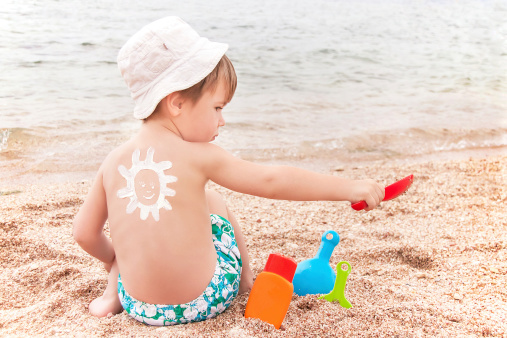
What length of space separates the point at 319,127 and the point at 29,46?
5096 mm

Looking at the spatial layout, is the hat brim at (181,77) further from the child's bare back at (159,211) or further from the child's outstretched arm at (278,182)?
the child's outstretched arm at (278,182)

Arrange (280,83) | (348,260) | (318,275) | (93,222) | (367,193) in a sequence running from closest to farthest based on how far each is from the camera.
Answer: (367,193)
(93,222)
(318,275)
(348,260)
(280,83)

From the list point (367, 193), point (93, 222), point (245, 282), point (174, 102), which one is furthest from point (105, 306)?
point (367, 193)

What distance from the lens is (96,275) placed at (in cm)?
241

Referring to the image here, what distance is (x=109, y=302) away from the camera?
2.06m

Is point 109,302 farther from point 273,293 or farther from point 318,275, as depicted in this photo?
point 318,275

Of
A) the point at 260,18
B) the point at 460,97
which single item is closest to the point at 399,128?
the point at 460,97

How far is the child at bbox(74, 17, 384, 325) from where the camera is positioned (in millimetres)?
1800

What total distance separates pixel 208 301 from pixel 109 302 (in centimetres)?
43

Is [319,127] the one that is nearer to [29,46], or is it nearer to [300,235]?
[300,235]

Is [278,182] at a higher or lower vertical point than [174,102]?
lower

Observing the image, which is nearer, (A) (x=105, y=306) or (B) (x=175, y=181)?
(B) (x=175, y=181)

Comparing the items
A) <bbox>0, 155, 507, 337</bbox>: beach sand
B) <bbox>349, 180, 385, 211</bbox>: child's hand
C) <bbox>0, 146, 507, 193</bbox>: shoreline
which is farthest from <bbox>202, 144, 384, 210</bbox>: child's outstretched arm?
<bbox>0, 146, 507, 193</bbox>: shoreline

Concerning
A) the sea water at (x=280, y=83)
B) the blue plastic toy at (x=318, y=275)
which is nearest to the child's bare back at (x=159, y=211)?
the blue plastic toy at (x=318, y=275)
